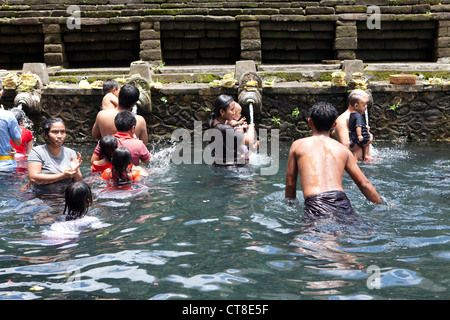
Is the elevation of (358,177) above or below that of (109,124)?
below

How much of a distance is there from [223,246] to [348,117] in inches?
170

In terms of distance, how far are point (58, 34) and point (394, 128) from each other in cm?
918

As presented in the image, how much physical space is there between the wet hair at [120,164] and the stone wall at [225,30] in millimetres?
7887

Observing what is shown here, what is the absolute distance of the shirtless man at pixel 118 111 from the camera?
23.7 feet

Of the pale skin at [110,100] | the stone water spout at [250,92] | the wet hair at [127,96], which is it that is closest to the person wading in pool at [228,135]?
the wet hair at [127,96]

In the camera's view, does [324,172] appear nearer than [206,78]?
Yes

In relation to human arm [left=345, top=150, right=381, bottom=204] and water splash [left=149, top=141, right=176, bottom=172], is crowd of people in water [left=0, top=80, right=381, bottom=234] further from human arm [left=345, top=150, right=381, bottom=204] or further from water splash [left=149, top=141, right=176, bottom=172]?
water splash [left=149, top=141, right=176, bottom=172]

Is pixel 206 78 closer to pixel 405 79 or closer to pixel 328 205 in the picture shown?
pixel 405 79

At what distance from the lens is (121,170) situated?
20.5 ft

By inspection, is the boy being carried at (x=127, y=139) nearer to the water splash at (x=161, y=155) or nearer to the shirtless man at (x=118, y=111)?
the shirtless man at (x=118, y=111)

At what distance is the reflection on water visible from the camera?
13.2 ft

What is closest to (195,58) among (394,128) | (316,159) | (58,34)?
(58,34)

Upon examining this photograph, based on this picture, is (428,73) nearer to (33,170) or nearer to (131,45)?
(131,45)

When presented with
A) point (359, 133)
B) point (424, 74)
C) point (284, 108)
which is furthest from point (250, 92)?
point (424, 74)
